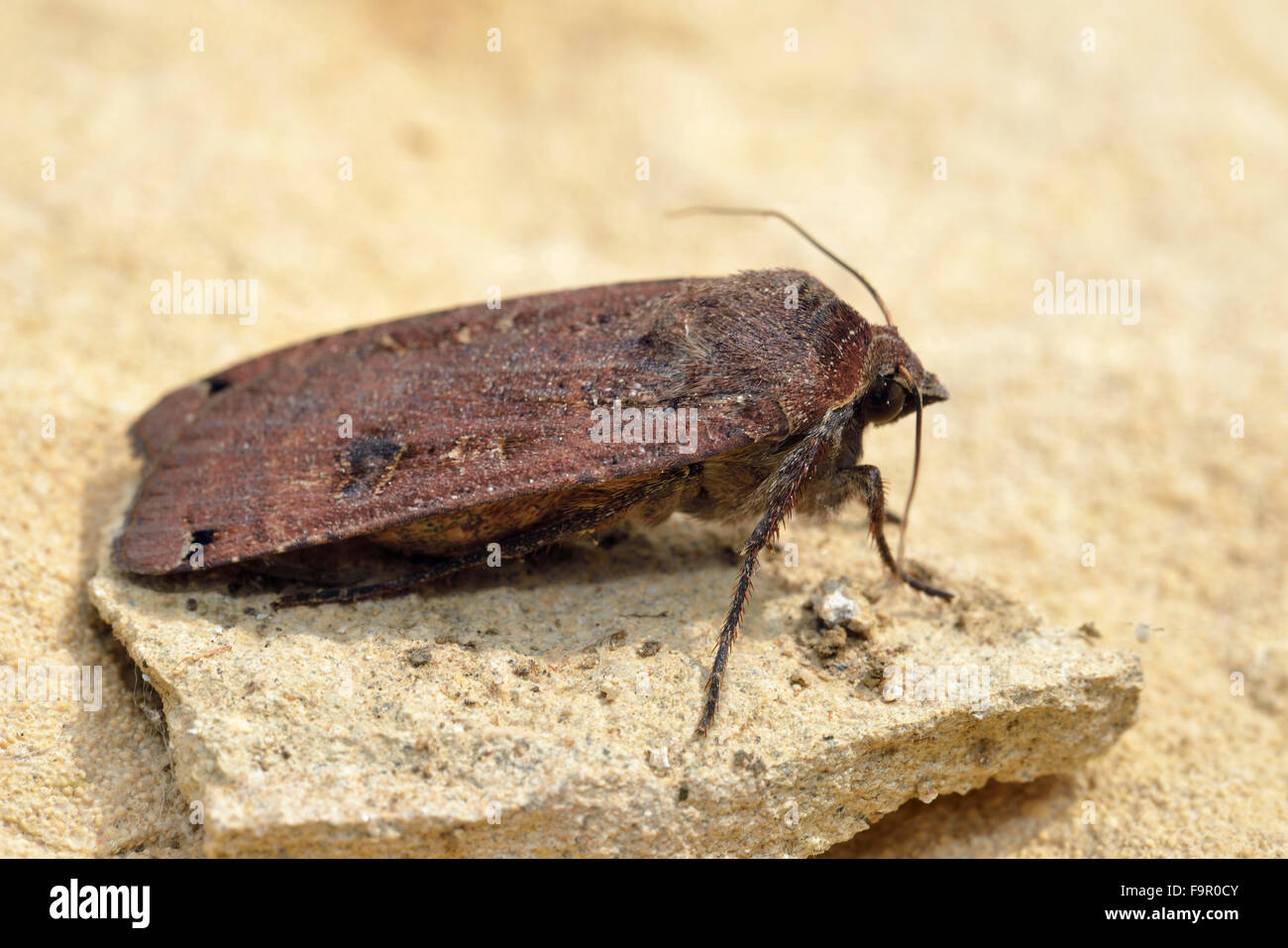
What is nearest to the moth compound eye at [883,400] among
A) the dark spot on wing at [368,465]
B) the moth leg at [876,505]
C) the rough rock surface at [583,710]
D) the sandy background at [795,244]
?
the moth leg at [876,505]

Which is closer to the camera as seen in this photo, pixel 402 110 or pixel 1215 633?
pixel 1215 633

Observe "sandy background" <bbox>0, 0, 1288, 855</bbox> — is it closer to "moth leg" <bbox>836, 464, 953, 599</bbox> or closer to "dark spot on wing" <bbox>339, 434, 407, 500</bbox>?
"moth leg" <bbox>836, 464, 953, 599</bbox>

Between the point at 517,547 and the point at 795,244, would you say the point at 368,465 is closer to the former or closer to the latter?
the point at 517,547

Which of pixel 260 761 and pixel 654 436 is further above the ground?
pixel 654 436

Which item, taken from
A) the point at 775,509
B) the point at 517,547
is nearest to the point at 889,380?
the point at 775,509
